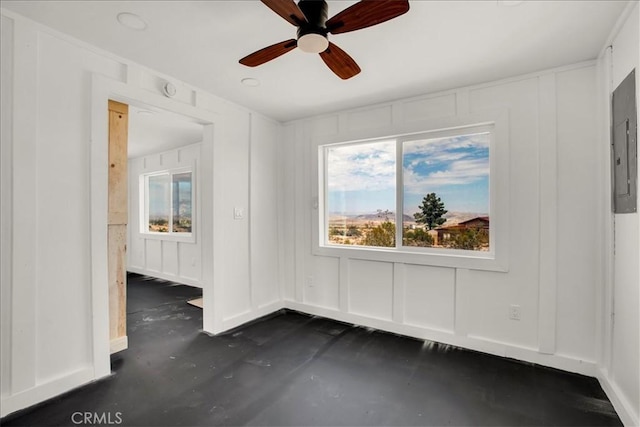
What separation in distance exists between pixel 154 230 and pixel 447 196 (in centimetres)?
551

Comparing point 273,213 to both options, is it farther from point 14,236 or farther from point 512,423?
point 512,423

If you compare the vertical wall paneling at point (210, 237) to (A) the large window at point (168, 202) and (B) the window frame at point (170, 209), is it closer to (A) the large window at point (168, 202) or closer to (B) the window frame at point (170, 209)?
(B) the window frame at point (170, 209)

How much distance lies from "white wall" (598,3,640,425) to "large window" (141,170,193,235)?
5.40 m

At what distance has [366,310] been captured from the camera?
A: 337 cm

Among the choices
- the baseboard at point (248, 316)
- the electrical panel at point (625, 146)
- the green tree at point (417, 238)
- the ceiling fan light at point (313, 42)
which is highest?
the ceiling fan light at point (313, 42)

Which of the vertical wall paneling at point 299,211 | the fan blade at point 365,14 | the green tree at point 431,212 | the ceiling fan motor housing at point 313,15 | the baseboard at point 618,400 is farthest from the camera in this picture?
the vertical wall paneling at point 299,211

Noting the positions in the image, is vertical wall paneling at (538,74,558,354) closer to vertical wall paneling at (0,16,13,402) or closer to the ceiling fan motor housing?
the ceiling fan motor housing

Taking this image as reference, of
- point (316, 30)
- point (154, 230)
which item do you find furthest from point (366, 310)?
point (154, 230)

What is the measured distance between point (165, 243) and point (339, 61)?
16.6ft

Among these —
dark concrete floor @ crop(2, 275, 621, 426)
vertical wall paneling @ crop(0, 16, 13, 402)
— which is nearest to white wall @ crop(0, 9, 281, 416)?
vertical wall paneling @ crop(0, 16, 13, 402)

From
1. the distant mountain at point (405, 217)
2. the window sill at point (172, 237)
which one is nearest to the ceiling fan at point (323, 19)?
the distant mountain at point (405, 217)

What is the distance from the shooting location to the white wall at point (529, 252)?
2357 mm

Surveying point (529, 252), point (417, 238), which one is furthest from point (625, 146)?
point (417, 238)

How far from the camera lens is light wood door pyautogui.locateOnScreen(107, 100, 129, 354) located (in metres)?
2.66
